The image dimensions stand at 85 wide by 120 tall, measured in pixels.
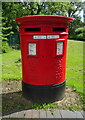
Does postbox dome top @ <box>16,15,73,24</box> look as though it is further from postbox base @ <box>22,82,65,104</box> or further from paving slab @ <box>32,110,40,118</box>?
paving slab @ <box>32,110,40,118</box>

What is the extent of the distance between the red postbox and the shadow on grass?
0.55 feet

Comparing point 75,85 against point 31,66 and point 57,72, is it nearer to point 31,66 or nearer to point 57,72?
point 57,72

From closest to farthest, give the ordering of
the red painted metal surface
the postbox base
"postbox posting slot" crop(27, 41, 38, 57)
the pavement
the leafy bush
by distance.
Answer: the pavement < the red painted metal surface < "postbox posting slot" crop(27, 41, 38, 57) < the postbox base < the leafy bush

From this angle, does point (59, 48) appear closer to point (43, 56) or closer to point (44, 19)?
point (43, 56)

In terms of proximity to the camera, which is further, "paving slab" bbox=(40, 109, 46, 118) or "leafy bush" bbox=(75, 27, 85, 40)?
"leafy bush" bbox=(75, 27, 85, 40)

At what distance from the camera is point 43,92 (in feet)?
10.1

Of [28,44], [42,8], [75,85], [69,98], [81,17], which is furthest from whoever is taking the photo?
[81,17]

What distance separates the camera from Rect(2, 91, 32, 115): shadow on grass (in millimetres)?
2865

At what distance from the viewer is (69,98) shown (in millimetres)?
3340

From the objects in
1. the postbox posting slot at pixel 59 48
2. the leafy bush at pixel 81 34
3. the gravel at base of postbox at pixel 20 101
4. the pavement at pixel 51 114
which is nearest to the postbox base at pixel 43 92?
the gravel at base of postbox at pixel 20 101

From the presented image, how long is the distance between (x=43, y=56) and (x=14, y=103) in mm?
1189

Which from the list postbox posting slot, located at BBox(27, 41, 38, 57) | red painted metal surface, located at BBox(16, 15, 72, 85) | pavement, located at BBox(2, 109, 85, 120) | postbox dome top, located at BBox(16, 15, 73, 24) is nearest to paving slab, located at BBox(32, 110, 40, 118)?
pavement, located at BBox(2, 109, 85, 120)

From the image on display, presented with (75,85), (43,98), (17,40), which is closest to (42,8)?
(17,40)

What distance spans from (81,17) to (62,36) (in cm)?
3521
